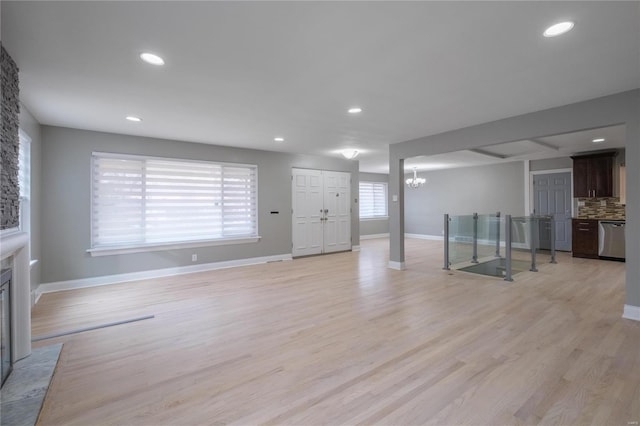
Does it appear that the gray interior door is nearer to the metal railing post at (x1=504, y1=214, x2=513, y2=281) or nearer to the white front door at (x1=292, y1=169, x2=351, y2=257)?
the metal railing post at (x1=504, y1=214, x2=513, y2=281)

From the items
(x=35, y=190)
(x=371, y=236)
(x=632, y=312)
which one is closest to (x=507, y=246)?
(x=632, y=312)

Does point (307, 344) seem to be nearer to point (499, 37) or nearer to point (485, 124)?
point (499, 37)

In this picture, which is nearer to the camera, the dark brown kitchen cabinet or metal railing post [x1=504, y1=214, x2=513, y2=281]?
metal railing post [x1=504, y1=214, x2=513, y2=281]

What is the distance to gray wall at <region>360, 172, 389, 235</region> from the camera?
10.6m

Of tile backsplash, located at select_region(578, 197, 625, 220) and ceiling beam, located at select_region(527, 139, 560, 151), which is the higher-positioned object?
ceiling beam, located at select_region(527, 139, 560, 151)

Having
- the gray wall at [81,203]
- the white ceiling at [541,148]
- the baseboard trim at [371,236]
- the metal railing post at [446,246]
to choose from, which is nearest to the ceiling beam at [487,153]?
the white ceiling at [541,148]

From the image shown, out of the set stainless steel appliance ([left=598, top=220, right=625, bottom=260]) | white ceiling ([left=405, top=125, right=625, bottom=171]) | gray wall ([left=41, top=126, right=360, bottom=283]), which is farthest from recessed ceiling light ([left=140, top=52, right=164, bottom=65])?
stainless steel appliance ([left=598, top=220, right=625, bottom=260])

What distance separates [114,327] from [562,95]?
5503 mm

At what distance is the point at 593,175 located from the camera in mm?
6805

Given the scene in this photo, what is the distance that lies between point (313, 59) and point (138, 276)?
469 cm

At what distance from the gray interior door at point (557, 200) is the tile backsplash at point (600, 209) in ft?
1.03

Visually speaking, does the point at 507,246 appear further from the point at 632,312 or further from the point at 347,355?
the point at 347,355

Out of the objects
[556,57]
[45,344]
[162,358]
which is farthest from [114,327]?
[556,57]

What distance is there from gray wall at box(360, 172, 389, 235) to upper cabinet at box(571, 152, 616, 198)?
5520mm
